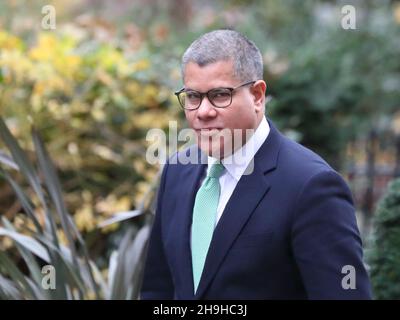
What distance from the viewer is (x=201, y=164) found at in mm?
2564

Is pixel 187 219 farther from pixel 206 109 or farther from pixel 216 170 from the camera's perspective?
pixel 206 109

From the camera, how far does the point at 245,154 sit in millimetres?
2297

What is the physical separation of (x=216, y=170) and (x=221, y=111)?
0.86 ft

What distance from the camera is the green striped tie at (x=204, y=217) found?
2.34 m

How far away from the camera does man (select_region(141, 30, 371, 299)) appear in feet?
6.91

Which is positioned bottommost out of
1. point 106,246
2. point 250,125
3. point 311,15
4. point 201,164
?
point 106,246

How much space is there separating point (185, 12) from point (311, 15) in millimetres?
1966

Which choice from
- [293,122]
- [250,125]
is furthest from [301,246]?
[293,122]

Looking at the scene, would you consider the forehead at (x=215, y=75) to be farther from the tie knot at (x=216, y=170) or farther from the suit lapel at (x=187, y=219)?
the suit lapel at (x=187, y=219)

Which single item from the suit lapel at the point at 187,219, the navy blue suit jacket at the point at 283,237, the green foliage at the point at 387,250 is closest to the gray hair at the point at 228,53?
the navy blue suit jacket at the point at 283,237

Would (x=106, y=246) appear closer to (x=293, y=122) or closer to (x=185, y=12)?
(x=293, y=122)

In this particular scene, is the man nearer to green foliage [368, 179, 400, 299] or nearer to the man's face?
the man's face
